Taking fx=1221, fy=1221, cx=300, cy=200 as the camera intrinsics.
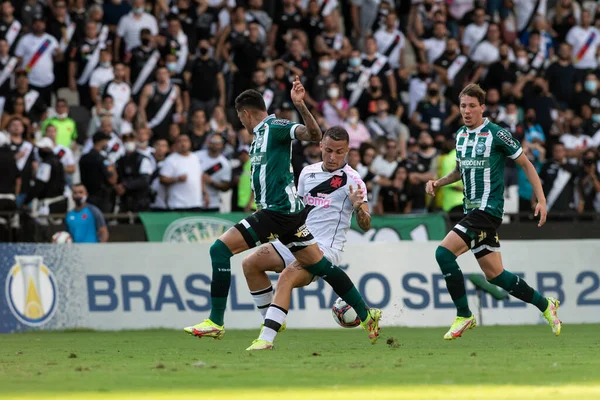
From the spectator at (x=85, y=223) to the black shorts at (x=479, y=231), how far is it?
307 inches

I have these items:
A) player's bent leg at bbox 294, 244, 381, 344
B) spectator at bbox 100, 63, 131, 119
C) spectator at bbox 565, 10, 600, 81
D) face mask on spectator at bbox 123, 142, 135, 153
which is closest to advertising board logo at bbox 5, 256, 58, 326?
face mask on spectator at bbox 123, 142, 135, 153

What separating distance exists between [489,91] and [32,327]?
10.4 m

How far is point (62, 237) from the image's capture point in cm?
1848

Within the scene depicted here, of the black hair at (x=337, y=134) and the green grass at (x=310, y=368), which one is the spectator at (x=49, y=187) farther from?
the black hair at (x=337, y=134)

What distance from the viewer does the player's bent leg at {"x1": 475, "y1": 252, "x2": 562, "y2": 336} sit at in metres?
12.5

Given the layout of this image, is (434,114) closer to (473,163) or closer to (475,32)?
(475,32)

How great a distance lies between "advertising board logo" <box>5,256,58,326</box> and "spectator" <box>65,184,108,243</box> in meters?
1.26

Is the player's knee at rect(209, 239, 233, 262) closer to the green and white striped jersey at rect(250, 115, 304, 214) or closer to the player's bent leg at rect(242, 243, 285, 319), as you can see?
the green and white striped jersey at rect(250, 115, 304, 214)

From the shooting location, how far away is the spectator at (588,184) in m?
22.0

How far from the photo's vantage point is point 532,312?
17.8 meters

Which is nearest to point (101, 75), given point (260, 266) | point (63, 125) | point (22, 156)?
point (63, 125)

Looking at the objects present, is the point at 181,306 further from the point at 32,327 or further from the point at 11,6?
the point at 11,6

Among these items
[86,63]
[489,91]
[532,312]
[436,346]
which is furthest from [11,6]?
[436,346]

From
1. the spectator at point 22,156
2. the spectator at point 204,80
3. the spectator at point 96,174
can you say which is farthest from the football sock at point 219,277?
the spectator at point 204,80
